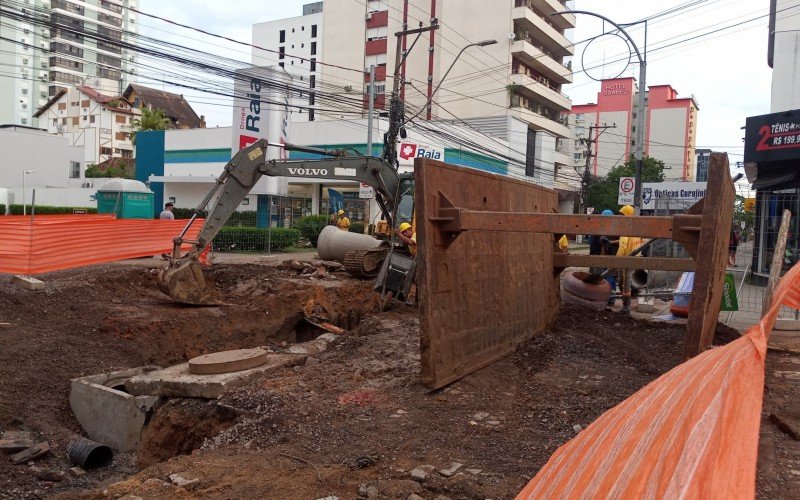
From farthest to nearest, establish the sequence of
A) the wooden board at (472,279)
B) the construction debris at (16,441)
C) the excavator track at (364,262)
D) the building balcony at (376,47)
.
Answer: the building balcony at (376,47) → the excavator track at (364,262) → the construction debris at (16,441) → the wooden board at (472,279)

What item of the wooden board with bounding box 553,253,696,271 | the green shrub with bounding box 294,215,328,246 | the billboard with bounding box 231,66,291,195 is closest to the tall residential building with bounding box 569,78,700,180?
the green shrub with bounding box 294,215,328,246

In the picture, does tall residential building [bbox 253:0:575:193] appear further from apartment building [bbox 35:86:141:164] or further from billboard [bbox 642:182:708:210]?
apartment building [bbox 35:86:141:164]

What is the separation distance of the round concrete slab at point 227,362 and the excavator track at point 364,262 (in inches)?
273

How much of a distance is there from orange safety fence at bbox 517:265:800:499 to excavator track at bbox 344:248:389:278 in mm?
11350

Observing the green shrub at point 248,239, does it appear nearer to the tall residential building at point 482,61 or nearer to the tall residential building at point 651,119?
the tall residential building at point 482,61

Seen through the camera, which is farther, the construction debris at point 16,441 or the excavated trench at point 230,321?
the excavated trench at point 230,321

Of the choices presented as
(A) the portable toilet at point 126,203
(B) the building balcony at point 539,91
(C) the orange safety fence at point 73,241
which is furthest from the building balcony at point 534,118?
(C) the orange safety fence at point 73,241

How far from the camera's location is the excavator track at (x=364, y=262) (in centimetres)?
1364

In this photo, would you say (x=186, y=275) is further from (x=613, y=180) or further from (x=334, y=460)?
(x=613, y=180)

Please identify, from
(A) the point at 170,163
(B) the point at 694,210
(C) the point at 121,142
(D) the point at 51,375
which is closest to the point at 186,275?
(D) the point at 51,375

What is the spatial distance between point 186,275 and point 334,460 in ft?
23.5

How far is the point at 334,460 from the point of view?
4.12 metres

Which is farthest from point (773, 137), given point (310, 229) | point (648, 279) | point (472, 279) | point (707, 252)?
point (310, 229)

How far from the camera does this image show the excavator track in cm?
1364
